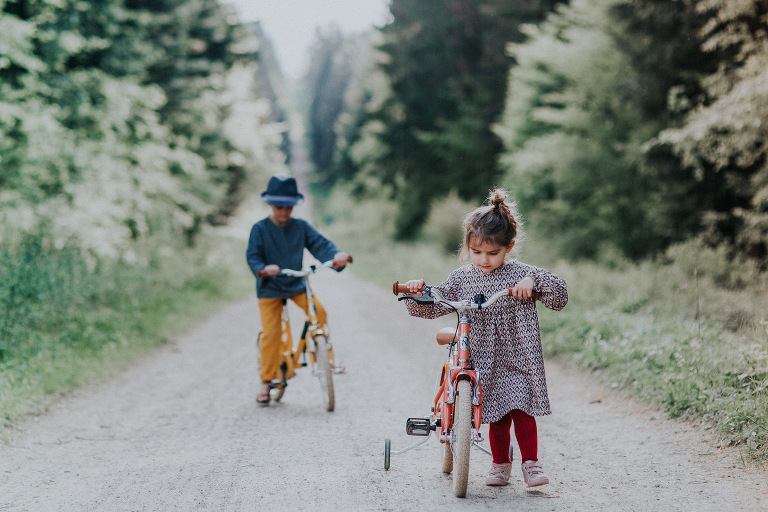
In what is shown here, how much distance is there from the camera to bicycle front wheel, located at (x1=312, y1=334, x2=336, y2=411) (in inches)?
246

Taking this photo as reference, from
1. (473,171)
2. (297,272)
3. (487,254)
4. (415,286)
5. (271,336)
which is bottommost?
(271,336)

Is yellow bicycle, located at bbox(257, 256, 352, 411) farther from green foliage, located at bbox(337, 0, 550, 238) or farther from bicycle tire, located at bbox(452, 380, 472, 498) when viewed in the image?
green foliage, located at bbox(337, 0, 550, 238)

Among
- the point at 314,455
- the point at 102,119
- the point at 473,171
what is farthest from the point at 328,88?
the point at 314,455

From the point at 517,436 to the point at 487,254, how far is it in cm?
121

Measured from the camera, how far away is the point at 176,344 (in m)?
10.1

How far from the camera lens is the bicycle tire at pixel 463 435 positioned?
384cm

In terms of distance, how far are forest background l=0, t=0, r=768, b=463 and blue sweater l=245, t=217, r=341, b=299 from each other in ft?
8.35

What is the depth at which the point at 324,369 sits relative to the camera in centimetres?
629

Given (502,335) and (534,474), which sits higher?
(502,335)

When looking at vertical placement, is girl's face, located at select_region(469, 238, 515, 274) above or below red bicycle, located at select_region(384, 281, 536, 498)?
above

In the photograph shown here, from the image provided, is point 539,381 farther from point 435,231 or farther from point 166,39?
point 435,231

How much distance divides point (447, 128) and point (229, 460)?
21.5 metres

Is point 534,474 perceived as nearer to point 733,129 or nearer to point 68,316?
point 68,316

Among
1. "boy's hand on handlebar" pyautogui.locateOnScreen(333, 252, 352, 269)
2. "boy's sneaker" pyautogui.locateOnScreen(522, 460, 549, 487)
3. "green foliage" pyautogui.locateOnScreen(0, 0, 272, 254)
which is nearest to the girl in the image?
"boy's sneaker" pyautogui.locateOnScreen(522, 460, 549, 487)
